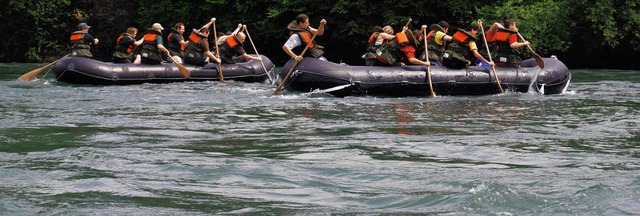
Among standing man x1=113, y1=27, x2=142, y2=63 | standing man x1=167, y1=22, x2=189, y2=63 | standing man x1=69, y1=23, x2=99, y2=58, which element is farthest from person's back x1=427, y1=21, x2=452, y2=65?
standing man x1=69, y1=23, x2=99, y2=58

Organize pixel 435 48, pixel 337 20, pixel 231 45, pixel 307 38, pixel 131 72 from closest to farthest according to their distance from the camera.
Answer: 1. pixel 307 38
2. pixel 435 48
3. pixel 131 72
4. pixel 231 45
5. pixel 337 20

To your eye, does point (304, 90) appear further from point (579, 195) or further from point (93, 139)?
point (579, 195)

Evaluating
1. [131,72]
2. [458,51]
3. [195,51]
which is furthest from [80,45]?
[458,51]

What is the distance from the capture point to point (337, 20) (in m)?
34.6

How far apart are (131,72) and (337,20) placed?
14316mm

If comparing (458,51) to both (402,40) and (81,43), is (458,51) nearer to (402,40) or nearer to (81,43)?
(402,40)

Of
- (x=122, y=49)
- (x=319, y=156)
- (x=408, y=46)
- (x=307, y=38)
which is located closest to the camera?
(x=319, y=156)

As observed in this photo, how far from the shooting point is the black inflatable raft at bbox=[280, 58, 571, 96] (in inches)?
685

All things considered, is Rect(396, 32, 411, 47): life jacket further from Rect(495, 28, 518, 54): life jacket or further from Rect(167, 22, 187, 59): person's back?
Rect(167, 22, 187, 59): person's back

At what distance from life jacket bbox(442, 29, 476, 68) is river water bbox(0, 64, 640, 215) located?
1137 mm

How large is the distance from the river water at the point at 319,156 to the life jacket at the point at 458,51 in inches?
44.8

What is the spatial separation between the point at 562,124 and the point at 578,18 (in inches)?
691

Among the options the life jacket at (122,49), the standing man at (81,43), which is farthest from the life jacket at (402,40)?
the standing man at (81,43)

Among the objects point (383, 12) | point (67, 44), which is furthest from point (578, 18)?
point (67, 44)
